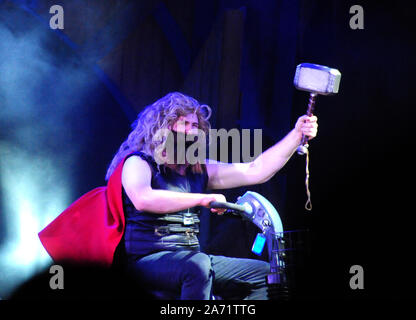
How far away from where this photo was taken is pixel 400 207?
10.9ft

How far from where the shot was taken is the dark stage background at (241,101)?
336cm

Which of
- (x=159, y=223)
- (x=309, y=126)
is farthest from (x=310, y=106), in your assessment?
(x=159, y=223)

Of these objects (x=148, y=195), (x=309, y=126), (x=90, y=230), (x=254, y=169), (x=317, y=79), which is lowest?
(x=90, y=230)

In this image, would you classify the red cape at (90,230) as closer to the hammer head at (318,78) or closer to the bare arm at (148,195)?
the bare arm at (148,195)

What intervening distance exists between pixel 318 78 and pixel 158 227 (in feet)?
3.34

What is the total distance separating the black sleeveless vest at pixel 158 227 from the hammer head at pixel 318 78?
791mm

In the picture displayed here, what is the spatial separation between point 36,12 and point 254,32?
1.48 meters

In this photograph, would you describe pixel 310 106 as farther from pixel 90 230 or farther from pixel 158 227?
pixel 90 230

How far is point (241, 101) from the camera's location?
375 cm

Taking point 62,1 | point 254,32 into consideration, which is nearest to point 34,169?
point 62,1

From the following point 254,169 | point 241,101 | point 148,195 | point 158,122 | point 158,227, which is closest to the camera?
point 148,195

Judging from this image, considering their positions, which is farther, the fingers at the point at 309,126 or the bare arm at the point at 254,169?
the bare arm at the point at 254,169

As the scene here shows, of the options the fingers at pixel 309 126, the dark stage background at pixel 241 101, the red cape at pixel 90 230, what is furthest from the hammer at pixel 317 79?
the dark stage background at pixel 241 101
